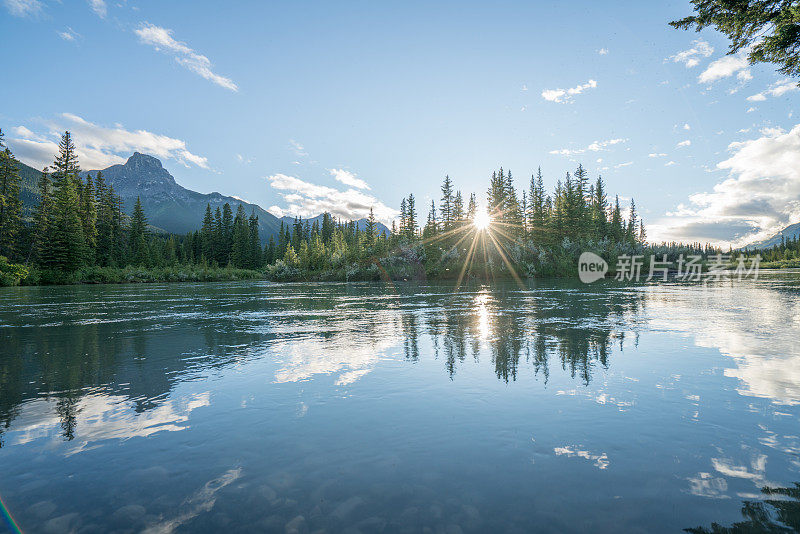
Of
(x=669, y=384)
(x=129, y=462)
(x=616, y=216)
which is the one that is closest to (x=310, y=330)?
(x=129, y=462)

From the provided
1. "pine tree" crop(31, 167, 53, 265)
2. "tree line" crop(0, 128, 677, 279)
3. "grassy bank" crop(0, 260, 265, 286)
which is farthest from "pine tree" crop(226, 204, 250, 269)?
"pine tree" crop(31, 167, 53, 265)

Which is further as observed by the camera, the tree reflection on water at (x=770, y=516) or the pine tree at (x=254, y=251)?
the pine tree at (x=254, y=251)

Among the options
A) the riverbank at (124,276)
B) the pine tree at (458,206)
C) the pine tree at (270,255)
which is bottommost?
the riverbank at (124,276)

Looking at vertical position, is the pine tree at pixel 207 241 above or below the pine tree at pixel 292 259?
above

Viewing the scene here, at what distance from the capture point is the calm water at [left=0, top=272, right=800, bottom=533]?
418 centimetres

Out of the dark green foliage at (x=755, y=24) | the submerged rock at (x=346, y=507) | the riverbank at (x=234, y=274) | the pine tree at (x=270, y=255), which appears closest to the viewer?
the submerged rock at (x=346, y=507)

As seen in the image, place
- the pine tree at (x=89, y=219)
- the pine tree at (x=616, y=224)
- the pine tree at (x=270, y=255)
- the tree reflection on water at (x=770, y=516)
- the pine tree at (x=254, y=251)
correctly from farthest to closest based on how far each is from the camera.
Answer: the pine tree at (x=270, y=255)
the pine tree at (x=254, y=251)
the pine tree at (x=616, y=224)
the pine tree at (x=89, y=219)
the tree reflection on water at (x=770, y=516)

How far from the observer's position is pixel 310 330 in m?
17.3

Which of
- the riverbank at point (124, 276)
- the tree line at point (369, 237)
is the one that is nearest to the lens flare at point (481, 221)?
the tree line at point (369, 237)

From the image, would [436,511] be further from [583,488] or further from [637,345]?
[637,345]

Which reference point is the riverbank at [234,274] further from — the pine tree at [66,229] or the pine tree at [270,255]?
the pine tree at [270,255]

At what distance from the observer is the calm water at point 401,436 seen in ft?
13.7

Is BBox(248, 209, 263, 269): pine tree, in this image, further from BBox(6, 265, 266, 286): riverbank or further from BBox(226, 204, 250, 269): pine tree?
BBox(6, 265, 266, 286): riverbank

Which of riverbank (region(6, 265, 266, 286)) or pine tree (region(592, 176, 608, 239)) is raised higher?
pine tree (region(592, 176, 608, 239))
